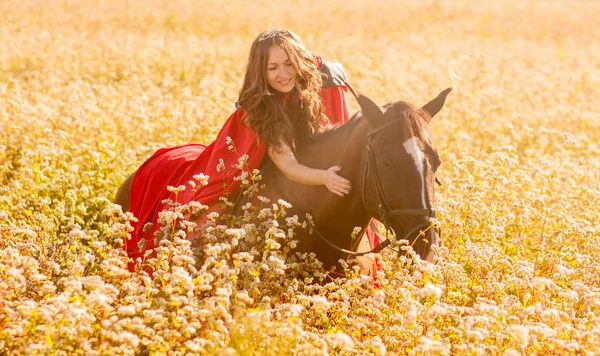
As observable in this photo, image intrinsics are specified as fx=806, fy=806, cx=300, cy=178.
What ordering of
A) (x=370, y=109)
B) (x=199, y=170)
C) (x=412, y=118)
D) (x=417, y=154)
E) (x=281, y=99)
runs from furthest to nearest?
(x=199, y=170)
(x=281, y=99)
(x=370, y=109)
(x=412, y=118)
(x=417, y=154)

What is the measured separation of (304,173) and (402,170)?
0.81 m

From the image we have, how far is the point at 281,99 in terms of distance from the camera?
599 centimetres

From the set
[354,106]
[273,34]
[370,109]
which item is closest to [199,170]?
[273,34]

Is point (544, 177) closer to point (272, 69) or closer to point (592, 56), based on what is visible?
point (272, 69)

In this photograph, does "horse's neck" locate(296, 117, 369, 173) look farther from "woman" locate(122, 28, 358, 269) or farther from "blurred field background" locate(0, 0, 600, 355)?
"blurred field background" locate(0, 0, 600, 355)

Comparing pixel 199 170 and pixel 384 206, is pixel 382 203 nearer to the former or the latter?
pixel 384 206

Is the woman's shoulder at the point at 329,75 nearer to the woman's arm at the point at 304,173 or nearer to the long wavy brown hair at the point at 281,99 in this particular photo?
the long wavy brown hair at the point at 281,99

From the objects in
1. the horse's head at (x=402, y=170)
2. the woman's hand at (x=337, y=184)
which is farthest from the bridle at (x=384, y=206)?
the woman's hand at (x=337, y=184)

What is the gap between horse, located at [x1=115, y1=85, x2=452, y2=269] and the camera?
485cm

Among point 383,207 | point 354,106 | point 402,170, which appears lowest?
point 354,106

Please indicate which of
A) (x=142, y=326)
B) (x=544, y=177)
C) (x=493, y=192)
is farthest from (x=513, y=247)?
(x=142, y=326)

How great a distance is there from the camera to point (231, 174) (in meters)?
5.93

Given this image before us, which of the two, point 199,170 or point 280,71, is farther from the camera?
point 199,170

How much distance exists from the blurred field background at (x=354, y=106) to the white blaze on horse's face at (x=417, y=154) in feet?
1.53
